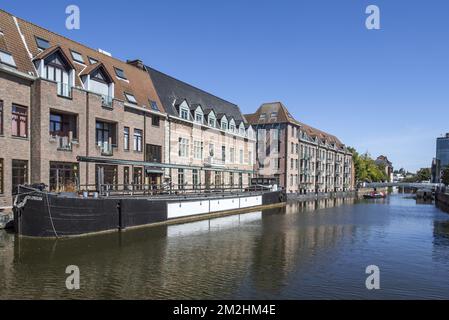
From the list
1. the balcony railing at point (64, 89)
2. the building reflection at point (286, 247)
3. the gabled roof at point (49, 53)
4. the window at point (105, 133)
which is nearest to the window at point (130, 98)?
the window at point (105, 133)

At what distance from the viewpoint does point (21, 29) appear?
2578cm

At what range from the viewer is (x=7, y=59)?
73.9ft

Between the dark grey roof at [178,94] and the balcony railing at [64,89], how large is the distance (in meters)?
13.3

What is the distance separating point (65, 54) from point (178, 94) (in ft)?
60.4

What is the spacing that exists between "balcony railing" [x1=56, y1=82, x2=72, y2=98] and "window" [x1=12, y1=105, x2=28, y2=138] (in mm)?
2863

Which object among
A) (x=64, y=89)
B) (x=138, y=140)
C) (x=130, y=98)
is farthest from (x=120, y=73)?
(x=64, y=89)

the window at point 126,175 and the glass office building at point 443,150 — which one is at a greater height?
the glass office building at point 443,150

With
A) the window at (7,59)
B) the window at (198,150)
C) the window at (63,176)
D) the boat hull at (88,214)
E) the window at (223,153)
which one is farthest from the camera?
the window at (223,153)

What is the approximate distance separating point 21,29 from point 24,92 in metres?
6.06

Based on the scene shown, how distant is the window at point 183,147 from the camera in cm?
3984

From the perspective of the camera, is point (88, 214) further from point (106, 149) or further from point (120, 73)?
point (120, 73)

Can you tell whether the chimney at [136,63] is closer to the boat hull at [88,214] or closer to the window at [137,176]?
the window at [137,176]

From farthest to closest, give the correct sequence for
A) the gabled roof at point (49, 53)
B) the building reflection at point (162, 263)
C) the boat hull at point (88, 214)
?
1. the gabled roof at point (49, 53)
2. the boat hull at point (88, 214)
3. the building reflection at point (162, 263)
